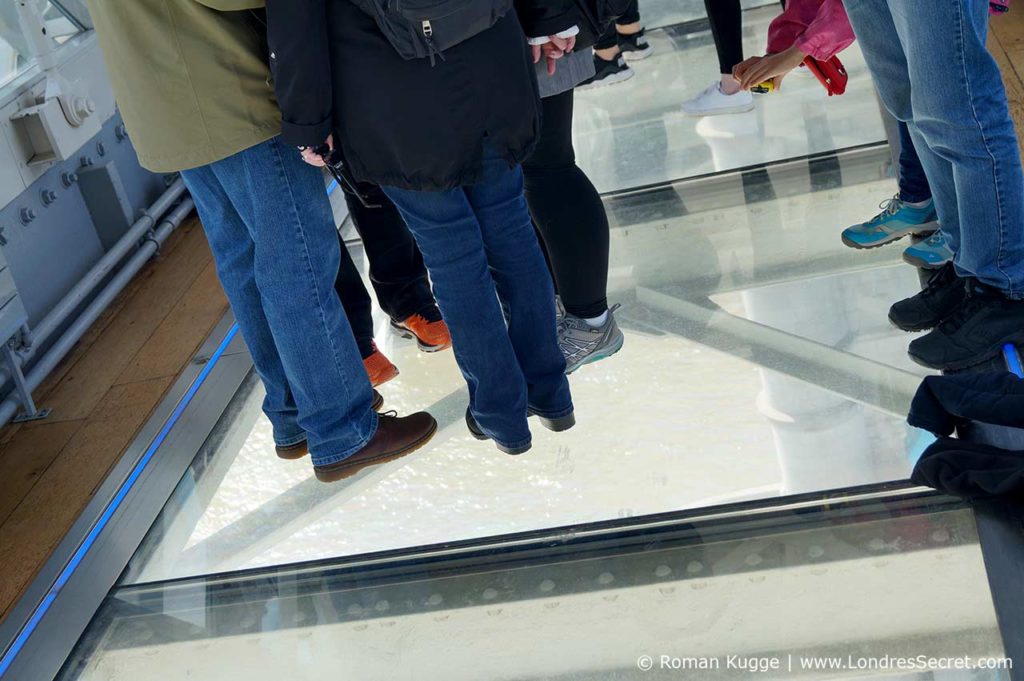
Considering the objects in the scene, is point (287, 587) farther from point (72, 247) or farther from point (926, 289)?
point (72, 247)

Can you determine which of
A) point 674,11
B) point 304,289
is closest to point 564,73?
point 304,289

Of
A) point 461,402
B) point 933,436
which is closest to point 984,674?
point 933,436

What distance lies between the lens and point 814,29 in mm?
2195

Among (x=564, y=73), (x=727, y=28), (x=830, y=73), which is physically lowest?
(x=727, y=28)

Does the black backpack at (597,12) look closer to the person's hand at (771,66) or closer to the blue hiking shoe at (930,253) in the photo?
the person's hand at (771,66)

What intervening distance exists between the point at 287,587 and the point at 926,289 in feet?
4.63

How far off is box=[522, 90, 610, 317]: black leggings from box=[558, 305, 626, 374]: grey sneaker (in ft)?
0.39

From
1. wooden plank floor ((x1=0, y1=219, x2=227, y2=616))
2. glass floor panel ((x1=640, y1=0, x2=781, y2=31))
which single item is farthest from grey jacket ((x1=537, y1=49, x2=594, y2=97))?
glass floor panel ((x1=640, y1=0, x2=781, y2=31))

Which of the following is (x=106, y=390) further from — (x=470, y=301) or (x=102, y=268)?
(x=470, y=301)

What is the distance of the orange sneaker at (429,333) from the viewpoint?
2.35 meters

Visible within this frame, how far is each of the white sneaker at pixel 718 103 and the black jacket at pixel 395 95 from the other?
2.00 m

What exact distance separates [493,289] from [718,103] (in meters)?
2.01

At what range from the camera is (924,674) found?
1412 mm

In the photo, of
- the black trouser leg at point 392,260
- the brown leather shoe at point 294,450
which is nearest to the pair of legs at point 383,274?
the black trouser leg at point 392,260
